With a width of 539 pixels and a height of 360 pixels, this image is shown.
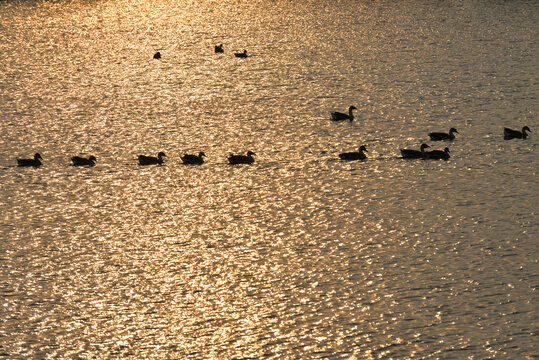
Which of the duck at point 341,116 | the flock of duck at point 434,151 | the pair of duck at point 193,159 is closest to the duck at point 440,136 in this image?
the flock of duck at point 434,151

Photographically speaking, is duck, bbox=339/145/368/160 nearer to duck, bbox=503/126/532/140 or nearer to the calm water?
the calm water

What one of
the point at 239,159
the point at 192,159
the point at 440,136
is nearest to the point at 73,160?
the point at 192,159

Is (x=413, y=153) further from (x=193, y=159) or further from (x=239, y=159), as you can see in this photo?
(x=193, y=159)

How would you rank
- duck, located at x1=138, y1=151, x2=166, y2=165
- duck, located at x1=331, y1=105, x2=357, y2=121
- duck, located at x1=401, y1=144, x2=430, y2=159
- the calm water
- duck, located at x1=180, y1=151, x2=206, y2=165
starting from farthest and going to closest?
duck, located at x1=331, y1=105, x2=357, y2=121 < duck, located at x1=138, y1=151, x2=166, y2=165 < duck, located at x1=180, y1=151, x2=206, y2=165 < duck, located at x1=401, y1=144, x2=430, y2=159 < the calm water

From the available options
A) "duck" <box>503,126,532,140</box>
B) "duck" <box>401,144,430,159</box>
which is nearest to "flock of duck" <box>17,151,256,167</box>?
"duck" <box>401,144,430,159</box>

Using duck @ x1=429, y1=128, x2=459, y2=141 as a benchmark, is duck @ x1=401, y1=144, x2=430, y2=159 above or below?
below

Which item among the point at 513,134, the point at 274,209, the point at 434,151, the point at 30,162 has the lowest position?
the point at 274,209
